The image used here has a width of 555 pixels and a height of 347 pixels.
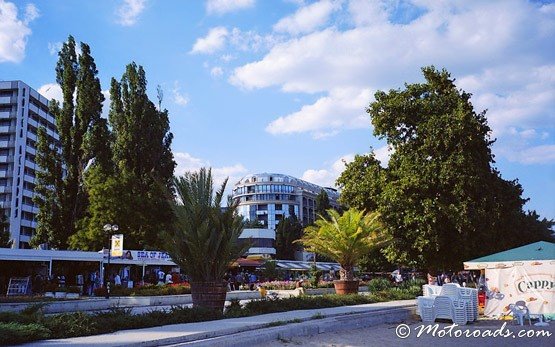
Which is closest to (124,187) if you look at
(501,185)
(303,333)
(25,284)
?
(25,284)

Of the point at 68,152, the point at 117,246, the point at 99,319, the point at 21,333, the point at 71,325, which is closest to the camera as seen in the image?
the point at 21,333

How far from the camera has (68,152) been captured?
41.0m

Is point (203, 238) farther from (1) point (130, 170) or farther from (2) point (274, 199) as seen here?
(2) point (274, 199)

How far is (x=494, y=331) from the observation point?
46.6 feet

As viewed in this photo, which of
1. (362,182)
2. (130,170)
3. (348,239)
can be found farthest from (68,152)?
(348,239)

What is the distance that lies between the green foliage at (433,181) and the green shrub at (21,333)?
2072cm

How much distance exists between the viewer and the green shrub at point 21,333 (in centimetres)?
892

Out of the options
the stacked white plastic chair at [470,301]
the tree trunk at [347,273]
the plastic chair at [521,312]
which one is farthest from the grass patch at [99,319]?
the tree trunk at [347,273]

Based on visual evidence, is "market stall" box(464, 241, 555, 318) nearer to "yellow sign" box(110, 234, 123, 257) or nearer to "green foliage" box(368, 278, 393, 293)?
"green foliage" box(368, 278, 393, 293)

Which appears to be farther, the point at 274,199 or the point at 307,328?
the point at 274,199

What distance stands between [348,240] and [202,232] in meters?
10.6

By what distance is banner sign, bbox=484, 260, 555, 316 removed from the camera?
16.9m

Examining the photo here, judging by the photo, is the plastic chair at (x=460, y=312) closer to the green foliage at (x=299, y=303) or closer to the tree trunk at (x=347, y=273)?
the green foliage at (x=299, y=303)

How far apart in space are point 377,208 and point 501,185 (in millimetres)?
9302
